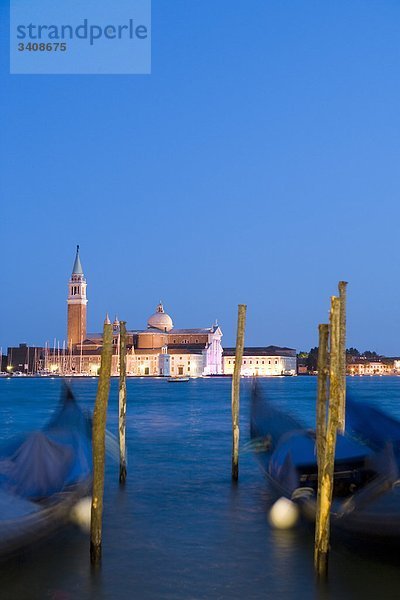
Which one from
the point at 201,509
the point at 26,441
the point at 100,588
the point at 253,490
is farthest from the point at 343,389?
the point at 100,588

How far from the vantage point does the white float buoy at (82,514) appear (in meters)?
6.03

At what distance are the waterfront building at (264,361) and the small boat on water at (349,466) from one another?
6930cm

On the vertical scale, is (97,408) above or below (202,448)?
above

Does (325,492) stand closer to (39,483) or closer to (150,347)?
(39,483)

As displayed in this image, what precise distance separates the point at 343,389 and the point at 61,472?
4.02 metres

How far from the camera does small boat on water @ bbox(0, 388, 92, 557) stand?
5.04 m

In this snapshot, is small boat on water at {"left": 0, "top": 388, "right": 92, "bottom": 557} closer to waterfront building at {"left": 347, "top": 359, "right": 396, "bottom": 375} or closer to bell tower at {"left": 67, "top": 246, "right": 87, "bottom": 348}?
bell tower at {"left": 67, "top": 246, "right": 87, "bottom": 348}

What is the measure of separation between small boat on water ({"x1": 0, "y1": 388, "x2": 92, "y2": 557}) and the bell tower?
65531 mm

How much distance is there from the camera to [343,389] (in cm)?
927

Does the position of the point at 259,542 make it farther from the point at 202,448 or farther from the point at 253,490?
the point at 202,448

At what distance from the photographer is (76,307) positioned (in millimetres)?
73438

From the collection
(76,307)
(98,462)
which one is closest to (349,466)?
(98,462)

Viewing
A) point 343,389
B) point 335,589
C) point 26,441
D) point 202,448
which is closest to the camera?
point 335,589

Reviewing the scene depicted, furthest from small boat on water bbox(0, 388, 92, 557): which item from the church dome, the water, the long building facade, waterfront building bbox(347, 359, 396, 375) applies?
waterfront building bbox(347, 359, 396, 375)
